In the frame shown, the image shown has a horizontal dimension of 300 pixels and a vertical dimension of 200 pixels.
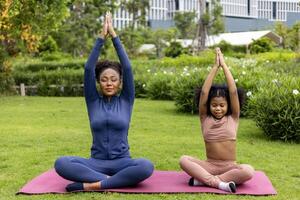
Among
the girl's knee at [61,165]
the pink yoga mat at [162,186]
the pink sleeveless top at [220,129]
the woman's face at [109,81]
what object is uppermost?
the woman's face at [109,81]

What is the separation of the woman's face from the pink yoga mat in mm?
994

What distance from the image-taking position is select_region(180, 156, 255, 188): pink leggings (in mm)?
5293

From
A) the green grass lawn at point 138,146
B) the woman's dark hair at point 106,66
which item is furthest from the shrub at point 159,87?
the woman's dark hair at point 106,66

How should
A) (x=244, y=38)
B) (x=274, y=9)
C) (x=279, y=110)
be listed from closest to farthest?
(x=279, y=110)
(x=244, y=38)
(x=274, y=9)

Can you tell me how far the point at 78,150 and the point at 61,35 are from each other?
2740cm

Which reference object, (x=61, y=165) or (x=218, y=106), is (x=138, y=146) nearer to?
(x=218, y=106)

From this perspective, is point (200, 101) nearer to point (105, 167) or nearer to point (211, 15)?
point (105, 167)

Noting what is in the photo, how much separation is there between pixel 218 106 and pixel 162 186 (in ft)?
3.28

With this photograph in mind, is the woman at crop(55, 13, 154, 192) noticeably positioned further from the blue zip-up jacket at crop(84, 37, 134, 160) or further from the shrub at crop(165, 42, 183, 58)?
the shrub at crop(165, 42, 183, 58)

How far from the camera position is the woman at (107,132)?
17.0 feet

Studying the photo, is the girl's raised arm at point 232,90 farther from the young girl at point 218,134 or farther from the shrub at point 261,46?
the shrub at point 261,46

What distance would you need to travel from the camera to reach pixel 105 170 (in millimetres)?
5375

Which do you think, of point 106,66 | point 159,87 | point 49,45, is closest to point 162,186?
point 106,66

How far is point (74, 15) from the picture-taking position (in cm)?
3300
